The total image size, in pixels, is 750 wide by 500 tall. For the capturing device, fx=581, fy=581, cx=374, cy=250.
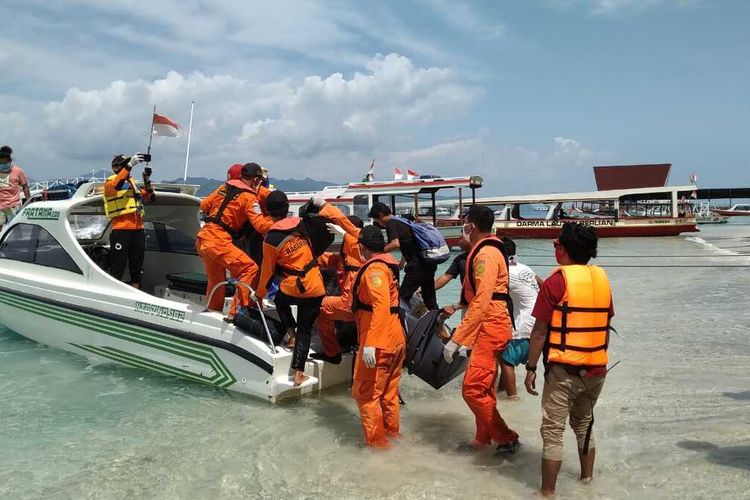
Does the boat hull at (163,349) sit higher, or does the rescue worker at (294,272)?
the rescue worker at (294,272)

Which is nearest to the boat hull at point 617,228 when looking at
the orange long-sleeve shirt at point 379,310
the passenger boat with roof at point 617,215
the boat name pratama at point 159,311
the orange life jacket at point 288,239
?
the passenger boat with roof at point 617,215

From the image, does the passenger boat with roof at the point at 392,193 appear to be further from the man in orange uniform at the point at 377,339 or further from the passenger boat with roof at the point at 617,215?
the man in orange uniform at the point at 377,339

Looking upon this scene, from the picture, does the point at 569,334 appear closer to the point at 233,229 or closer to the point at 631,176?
the point at 233,229

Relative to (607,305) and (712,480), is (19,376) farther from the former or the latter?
(712,480)

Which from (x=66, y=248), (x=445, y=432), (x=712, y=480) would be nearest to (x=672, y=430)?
(x=712, y=480)

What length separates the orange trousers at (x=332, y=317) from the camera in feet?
15.2

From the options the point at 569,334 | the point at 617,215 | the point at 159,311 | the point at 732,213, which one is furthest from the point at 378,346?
the point at 732,213

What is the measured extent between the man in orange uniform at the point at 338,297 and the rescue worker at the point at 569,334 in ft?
5.75

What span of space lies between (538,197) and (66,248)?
28.7 m

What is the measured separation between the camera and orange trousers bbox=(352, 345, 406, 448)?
404cm

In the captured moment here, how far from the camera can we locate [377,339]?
3943mm

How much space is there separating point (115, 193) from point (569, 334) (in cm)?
505

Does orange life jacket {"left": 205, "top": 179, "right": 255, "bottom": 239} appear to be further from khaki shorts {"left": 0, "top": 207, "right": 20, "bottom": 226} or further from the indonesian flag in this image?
khaki shorts {"left": 0, "top": 207, "right": 20, "bottom": 226}

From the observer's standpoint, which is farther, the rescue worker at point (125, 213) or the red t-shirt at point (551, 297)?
the rescue worker at point (125, 213)
